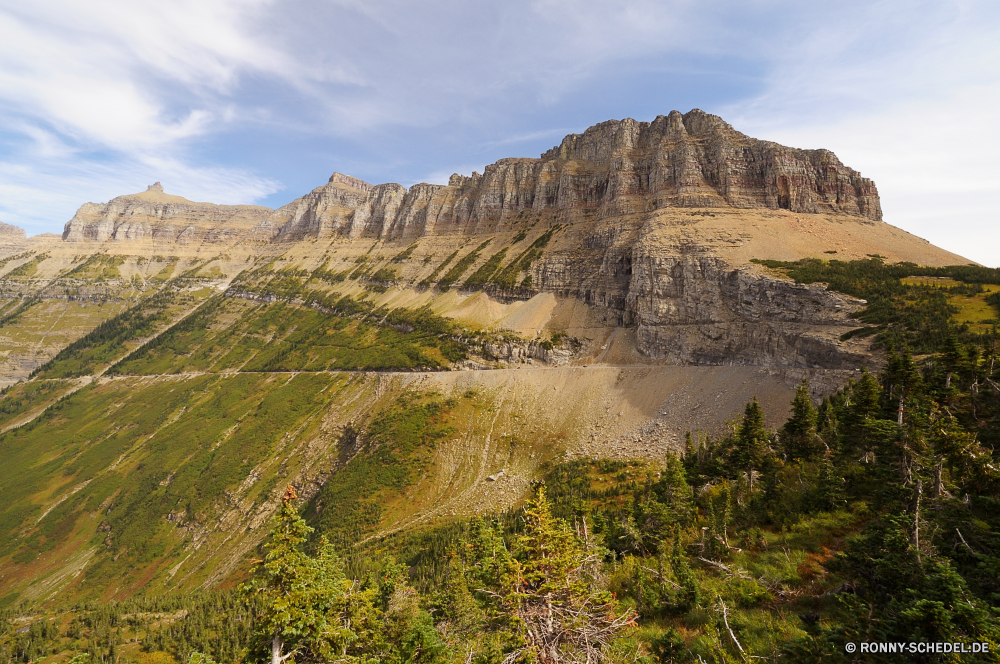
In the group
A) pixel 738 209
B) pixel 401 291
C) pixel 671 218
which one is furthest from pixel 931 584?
pixel 401 291

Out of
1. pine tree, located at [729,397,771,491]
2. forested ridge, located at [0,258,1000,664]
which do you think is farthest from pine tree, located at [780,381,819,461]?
pine tree, located at [729,397,771,491]

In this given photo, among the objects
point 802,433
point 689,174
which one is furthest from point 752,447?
point 689,174

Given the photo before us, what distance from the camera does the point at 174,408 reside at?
133m

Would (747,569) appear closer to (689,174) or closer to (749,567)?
(749,567)

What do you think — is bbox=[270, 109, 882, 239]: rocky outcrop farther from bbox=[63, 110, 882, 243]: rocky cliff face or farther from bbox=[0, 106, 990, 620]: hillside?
bbox=[0, 106, 990, 620]: hillside

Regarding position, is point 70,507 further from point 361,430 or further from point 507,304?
point 507,304

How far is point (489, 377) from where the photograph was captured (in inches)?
3839

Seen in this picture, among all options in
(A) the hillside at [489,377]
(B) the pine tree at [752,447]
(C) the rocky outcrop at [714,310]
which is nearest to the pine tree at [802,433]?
(B) the pine tree at [752,447]

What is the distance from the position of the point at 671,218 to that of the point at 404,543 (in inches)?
3872

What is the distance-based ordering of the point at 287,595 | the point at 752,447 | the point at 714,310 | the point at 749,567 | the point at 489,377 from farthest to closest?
1. the point at 489,377
2. the point at 714,310
3. the point at 752,447
4. the point at 749,567
5. the point at 287,595

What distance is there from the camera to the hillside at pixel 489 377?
71375 mm

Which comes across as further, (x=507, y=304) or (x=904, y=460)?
(x=507, y=304)

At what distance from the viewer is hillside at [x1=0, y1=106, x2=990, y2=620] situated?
71.4 m

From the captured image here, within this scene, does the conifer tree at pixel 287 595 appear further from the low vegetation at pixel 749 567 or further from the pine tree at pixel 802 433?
the pine tree at pixel 802 433
